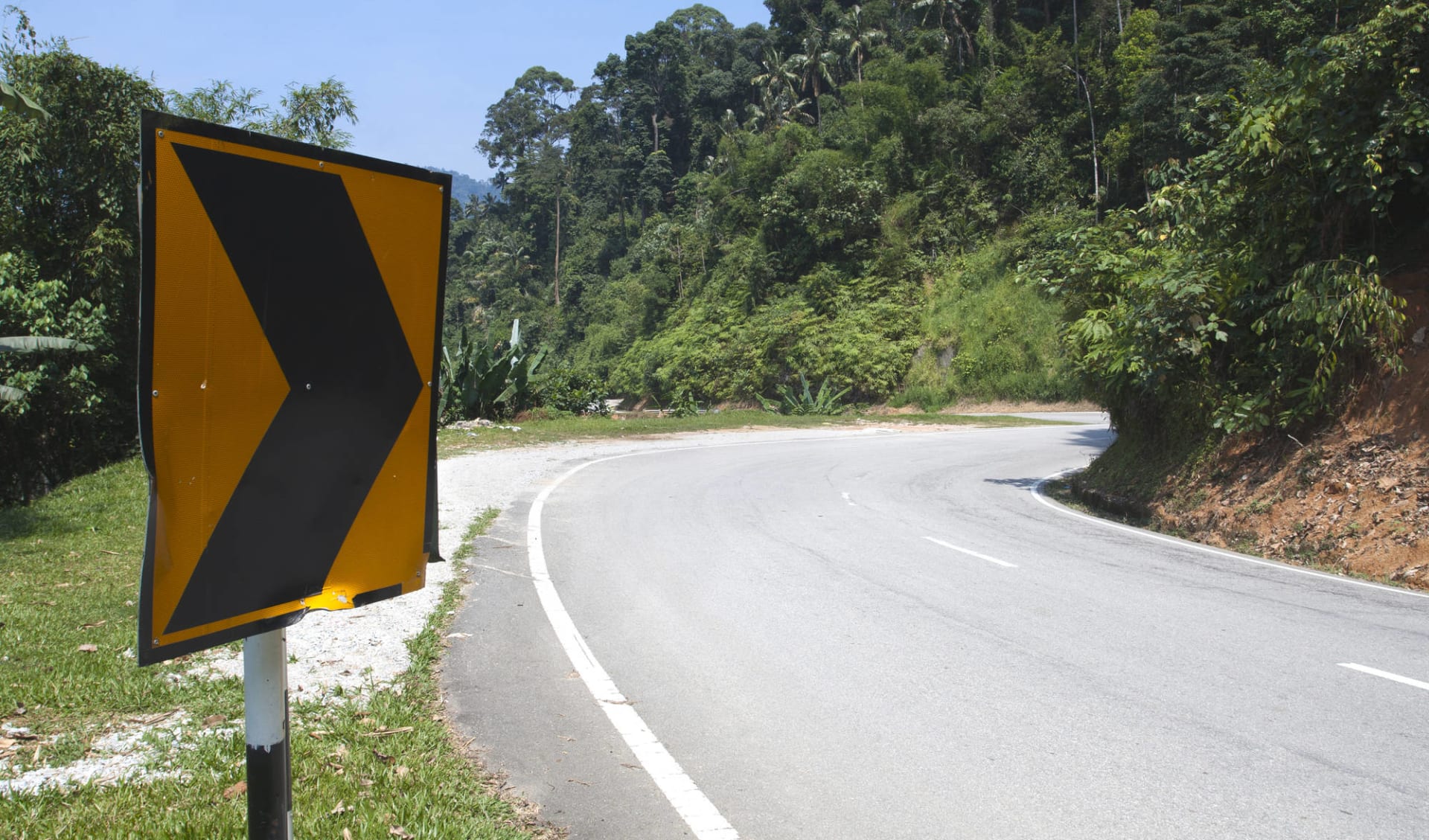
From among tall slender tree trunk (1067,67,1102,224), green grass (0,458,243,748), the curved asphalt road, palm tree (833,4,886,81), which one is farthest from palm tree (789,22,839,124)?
green grass (0,458,243,748)

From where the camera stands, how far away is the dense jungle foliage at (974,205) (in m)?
11.8

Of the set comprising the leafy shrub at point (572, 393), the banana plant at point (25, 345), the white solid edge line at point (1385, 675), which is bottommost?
the white solid edge line at point (1385, 675)

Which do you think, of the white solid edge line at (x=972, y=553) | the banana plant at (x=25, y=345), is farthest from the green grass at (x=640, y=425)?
the white solid edge line at (x=972, y=553)

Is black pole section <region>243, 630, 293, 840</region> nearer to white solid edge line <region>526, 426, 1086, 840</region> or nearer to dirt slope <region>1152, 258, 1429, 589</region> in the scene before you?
white solid edge line <region>526, 426, 1086, 840</region>

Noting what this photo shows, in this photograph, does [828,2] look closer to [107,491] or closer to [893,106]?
[893,106]

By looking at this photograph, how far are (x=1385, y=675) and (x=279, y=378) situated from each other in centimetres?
666

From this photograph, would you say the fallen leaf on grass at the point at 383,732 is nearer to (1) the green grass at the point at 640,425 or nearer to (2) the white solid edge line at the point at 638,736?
(2) the white solid edge line at the point at 638,736

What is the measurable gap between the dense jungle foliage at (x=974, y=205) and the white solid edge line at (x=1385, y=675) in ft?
19.7

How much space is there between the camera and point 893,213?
49.9m

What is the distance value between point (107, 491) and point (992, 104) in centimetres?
4450

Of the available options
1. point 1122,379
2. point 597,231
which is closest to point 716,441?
point 1122,379

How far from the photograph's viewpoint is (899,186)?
2032 inches

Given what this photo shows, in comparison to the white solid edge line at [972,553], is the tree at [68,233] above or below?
above

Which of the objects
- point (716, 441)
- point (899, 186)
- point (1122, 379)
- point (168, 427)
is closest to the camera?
point (168, 427)
